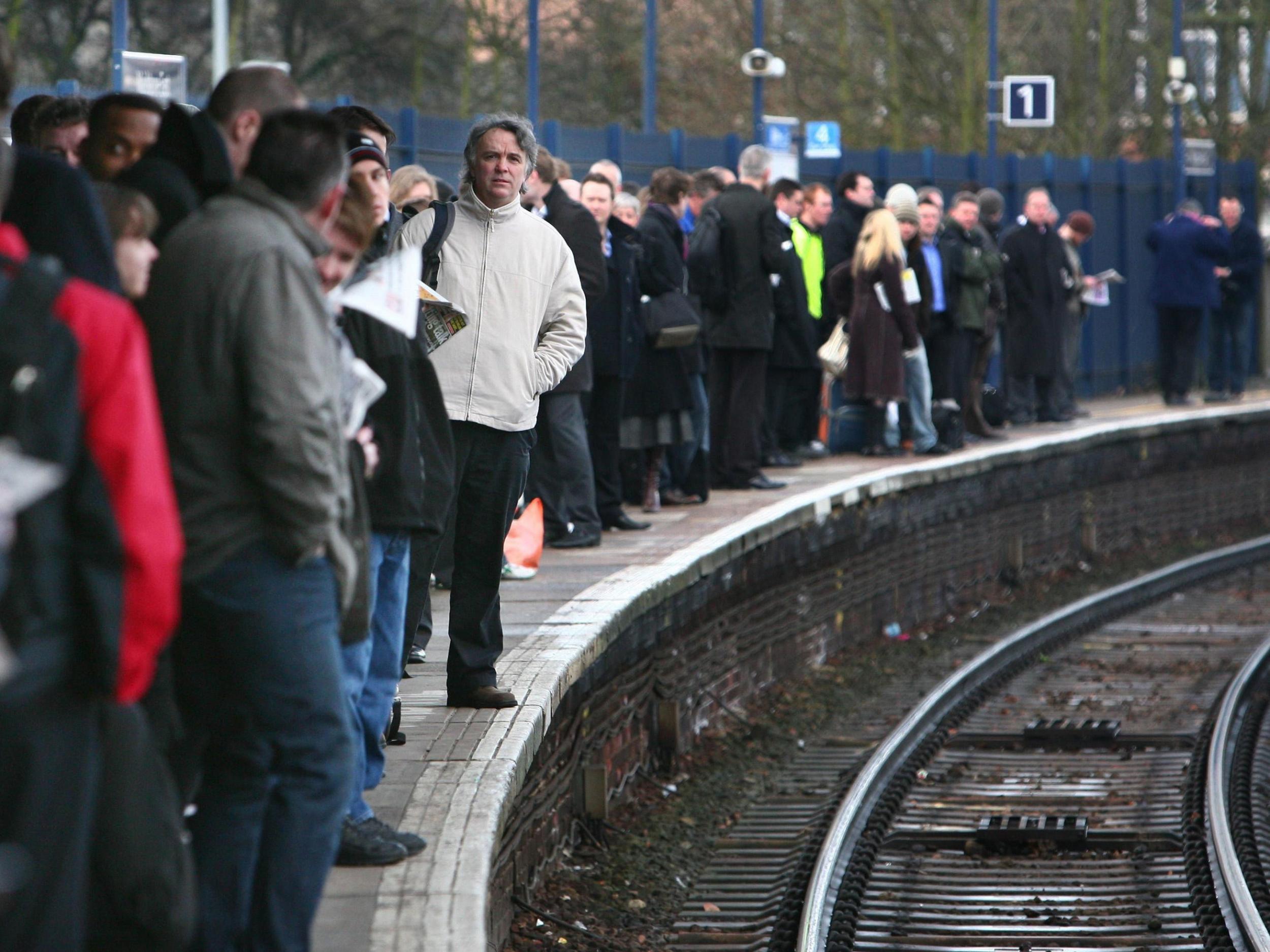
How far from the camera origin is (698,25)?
29.4 m

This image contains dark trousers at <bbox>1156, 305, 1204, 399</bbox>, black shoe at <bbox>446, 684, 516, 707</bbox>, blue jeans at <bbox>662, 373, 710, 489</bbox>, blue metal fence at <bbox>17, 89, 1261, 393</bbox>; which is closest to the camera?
black shoe at <bbox>446, 684, 516, 707</bbox>

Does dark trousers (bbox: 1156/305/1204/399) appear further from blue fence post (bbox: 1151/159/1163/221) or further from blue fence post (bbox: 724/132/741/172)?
blue fence post (bbox: 724/132/741/172)

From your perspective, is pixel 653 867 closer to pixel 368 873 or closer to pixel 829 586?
pixel 368 873

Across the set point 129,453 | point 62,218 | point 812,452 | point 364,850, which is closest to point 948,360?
point 812,452

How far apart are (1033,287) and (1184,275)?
3.49 metres

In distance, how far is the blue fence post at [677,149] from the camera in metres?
16.9

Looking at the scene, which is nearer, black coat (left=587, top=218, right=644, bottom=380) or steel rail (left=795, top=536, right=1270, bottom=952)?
steel rail (left=795, top=536, right=1270, bottom=952)

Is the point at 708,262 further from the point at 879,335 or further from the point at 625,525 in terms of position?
the point at 879,335

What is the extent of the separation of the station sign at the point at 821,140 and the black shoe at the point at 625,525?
769cm

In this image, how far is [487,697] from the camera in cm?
684

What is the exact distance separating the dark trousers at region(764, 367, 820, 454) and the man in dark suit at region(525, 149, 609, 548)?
12.6 feet

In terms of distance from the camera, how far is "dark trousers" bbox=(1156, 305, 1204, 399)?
2108 centimetres

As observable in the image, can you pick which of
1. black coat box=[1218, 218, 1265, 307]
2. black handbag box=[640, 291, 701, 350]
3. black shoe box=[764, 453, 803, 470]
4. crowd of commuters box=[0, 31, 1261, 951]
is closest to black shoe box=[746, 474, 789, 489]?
black shoe box=[764, 453, 803, 470]

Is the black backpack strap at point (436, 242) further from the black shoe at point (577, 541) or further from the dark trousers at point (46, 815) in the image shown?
the black shoe at point (577, 541)
